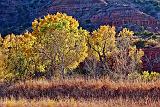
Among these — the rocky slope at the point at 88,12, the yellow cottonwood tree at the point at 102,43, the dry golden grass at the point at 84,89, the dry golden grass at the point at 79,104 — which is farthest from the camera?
the rocky slope at the point at 88,12

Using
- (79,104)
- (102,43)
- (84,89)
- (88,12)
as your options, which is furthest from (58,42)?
(88,12)

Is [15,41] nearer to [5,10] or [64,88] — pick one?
[64,88]

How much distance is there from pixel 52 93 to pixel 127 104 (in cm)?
364

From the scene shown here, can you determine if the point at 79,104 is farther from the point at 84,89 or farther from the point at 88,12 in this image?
the point at 88,12

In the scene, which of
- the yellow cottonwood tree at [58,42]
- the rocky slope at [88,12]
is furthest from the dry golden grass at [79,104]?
the rocky slope at [88,12]

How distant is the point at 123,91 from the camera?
10922 mm

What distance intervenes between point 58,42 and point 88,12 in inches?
3115

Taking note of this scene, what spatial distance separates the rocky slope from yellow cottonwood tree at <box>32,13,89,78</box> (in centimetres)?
6297

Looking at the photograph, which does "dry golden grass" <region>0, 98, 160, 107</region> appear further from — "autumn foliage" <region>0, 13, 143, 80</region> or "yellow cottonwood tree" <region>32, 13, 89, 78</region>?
"yellow cottonwood tree" <region>32, 13, 89, 78</region>

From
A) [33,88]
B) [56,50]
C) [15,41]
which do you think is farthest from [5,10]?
[33,88]

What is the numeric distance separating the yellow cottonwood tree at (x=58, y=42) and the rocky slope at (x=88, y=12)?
6297 cm

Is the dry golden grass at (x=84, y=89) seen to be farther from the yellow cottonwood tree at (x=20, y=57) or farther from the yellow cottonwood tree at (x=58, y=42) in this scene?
the yellow cottonwood tree at (x=20, y=57)

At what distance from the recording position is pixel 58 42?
26.1 meters

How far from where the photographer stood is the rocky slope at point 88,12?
3804 inches
